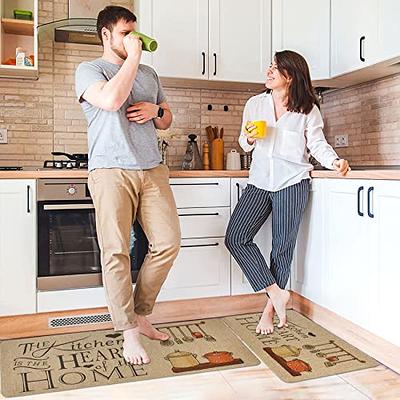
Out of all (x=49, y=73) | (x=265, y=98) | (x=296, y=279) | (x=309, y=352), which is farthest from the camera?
(x=49, y=73)

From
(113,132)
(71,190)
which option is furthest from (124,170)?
(71,190)

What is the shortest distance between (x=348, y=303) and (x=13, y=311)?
1679 millimetres

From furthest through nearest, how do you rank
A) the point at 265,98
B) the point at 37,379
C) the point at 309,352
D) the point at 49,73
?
the point at 49,73 < the point at 265,98 < the point at 309,352 < the point at 37,379

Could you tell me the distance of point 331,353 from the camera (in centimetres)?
235

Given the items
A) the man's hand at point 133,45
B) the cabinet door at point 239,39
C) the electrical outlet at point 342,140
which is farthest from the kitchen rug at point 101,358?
the cabinet door at point 239,39

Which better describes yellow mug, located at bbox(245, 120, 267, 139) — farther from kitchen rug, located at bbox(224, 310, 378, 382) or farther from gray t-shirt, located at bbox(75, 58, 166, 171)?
kitchen rug, located at bbox(224, 310, 378, 382)

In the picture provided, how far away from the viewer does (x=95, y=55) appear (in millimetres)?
3307

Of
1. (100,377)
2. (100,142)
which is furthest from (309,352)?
(100,142)

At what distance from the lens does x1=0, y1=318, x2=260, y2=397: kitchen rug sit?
2066 millimetres

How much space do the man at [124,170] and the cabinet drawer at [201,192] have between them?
0.46m

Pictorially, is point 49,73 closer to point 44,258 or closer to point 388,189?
point 44,258

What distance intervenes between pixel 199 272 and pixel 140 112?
1069 mm

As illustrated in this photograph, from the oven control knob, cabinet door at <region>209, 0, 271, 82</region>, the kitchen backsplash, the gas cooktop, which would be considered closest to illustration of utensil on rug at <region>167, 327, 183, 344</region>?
the oven control knob

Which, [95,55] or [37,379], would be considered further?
[95,55]
